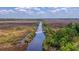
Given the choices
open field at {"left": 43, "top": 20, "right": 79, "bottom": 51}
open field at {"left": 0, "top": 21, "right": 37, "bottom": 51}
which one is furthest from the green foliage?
open field at {"left": 0, "top": 21, "right": 37, "bottom": 51}

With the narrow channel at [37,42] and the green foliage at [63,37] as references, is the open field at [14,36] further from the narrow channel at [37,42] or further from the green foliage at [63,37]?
the green foliage at [63,37]

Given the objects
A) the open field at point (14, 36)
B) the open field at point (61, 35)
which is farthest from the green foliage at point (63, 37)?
the open field at point (14, 36)

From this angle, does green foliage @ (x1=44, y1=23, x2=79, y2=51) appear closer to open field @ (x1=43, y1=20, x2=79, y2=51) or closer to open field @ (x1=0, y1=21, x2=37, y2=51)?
open field @ (x1=43, y1=20, x2=79, y2=51)

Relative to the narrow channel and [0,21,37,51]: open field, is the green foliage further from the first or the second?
[0,21,37,51]: open field

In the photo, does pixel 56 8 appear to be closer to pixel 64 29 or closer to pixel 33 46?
pixel 64 29

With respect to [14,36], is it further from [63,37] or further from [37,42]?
[63,37]
